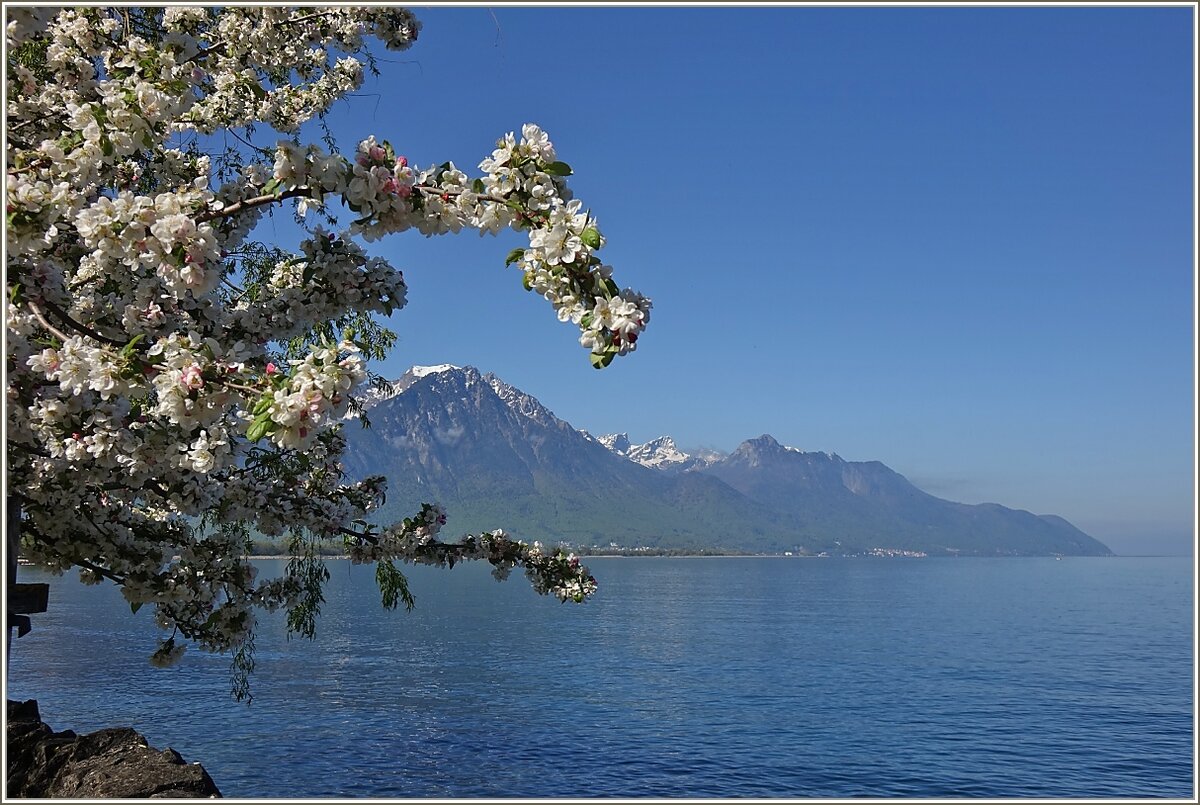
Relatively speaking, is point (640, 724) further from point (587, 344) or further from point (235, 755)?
point (587, 344)

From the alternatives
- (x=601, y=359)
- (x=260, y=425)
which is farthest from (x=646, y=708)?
(x=260, y=425)

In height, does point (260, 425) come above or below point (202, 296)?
below

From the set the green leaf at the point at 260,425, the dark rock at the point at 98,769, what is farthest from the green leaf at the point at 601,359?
the dark rock at the point at 98,769

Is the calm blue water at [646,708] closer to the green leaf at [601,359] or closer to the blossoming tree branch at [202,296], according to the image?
the blossoming tree branch at [202,296]

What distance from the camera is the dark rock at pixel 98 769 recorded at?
39.5 ft

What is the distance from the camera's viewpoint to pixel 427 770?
29219 millimetres

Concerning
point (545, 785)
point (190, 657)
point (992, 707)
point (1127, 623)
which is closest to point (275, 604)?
point (545, 785)

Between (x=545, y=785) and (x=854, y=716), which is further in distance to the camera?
(x=854, y=716)

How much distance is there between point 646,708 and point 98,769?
99.1 ft

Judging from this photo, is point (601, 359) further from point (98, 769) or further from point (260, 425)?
point (98, 769)

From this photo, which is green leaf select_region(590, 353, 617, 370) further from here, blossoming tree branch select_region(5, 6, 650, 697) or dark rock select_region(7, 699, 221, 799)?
dark rock select_region(7, 699, 221, 799)

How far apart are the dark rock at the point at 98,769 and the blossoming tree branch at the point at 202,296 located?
1513 mm

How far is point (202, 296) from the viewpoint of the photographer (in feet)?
27.5

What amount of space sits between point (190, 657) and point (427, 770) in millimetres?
28866
